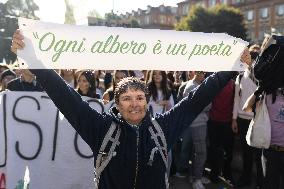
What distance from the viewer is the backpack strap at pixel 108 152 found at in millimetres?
2359

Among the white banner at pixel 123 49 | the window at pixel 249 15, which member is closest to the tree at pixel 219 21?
the window at pixel 249 15

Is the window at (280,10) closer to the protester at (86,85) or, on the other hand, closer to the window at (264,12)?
the window at (264,12)

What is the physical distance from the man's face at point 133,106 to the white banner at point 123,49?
27 cm

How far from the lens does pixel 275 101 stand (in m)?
→ 3.79

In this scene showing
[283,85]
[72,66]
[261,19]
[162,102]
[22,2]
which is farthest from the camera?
[261,19]

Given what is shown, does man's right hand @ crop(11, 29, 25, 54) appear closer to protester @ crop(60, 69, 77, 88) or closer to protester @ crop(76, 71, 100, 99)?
protester @ crop(76, 71, 100, 99)

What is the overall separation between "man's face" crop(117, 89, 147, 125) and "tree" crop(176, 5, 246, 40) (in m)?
44.9

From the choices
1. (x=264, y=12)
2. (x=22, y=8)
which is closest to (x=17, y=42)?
(x=22, y=8)

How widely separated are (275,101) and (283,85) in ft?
0.58

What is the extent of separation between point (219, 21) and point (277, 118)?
145 ft

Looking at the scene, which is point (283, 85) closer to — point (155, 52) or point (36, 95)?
point (155, 52)

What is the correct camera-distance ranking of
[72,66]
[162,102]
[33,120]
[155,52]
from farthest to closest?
[162,102] → [33,120] → [155,52] → [72,66]

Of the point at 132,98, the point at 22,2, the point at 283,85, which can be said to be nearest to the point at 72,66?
the point at 132,98

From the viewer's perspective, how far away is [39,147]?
476 centimetres
